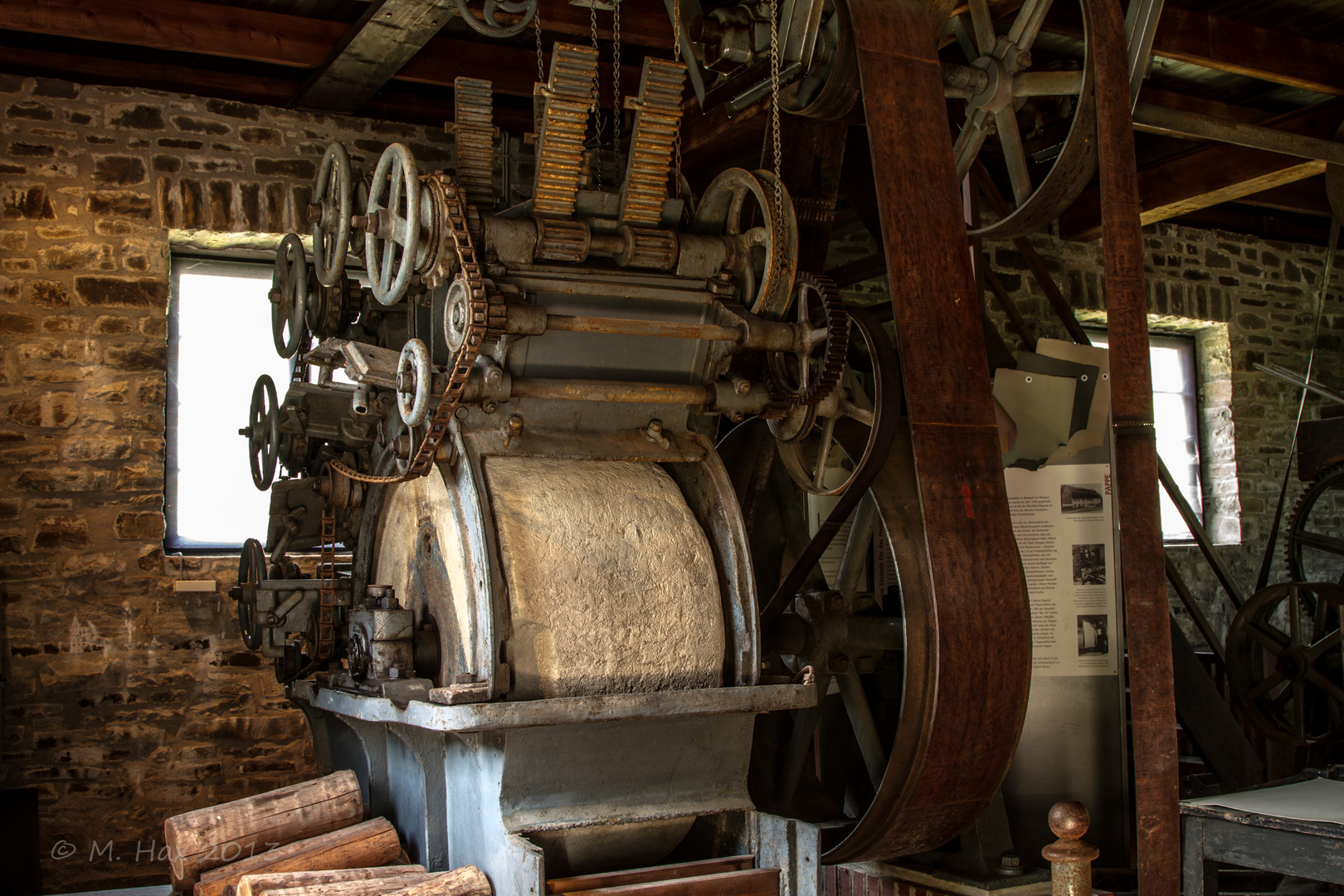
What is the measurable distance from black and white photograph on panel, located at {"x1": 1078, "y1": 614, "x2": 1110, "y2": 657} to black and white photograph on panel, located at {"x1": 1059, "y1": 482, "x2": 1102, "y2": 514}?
428 mm

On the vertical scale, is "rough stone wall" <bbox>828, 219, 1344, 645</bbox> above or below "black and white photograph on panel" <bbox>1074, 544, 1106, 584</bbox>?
above

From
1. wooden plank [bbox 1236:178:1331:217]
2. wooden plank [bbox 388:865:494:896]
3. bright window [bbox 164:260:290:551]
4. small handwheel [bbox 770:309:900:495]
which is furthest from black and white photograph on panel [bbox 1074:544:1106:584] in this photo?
wooden plank [bbox 1236:178:1331:217]

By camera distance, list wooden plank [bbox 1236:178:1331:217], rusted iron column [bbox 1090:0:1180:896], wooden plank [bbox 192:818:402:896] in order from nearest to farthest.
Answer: rusted iron column [bbox 1090:0:1180:896] < wooden plank [bbox 192:818:402:896] < wooden plank [bbox 1236:178:1331:217]

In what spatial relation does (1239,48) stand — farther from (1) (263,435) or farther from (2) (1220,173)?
(1) (263,435)

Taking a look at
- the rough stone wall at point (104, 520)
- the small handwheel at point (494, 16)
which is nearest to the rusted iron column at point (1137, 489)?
the small handwheel at point (494, 16)

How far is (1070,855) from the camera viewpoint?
9.29ft

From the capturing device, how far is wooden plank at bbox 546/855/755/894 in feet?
10.3

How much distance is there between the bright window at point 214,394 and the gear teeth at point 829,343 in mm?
3497

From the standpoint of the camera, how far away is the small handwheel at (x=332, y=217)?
151 inches

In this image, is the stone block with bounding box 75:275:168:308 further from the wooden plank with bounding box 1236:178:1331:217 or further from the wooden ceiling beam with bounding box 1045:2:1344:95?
the wooden plank with bounding box 1236:178:1331:217

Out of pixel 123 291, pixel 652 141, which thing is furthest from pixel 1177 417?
pixel 123 291

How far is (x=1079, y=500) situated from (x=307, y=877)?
3175 mm

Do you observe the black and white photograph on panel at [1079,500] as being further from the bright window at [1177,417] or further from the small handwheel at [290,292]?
the bright window at [1177,417]

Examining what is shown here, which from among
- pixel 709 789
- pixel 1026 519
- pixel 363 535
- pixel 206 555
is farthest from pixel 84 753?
pixel 1026 519
